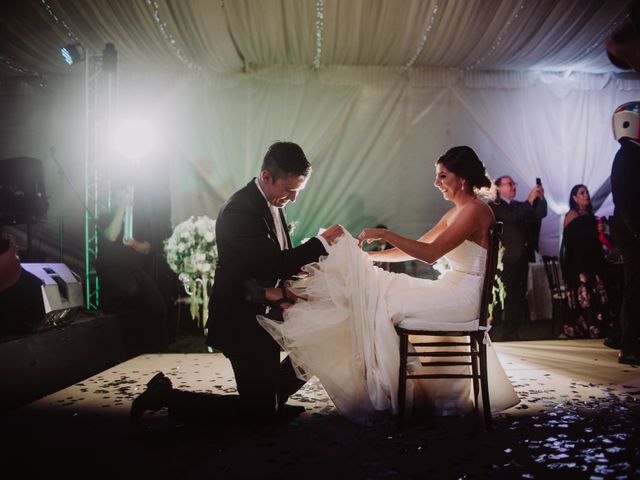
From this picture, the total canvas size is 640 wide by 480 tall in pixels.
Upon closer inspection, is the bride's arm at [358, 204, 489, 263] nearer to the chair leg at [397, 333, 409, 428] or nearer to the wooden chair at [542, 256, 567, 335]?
the chair leg at [397, 333, 409, 428]

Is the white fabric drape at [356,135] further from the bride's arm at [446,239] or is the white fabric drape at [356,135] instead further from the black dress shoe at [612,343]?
the bride's arm at [446,239]

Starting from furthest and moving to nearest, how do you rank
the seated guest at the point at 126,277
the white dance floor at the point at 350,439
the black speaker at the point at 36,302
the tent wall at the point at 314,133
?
1. the tent wall at the point at 314,133
2. the seated guest at the point at 126,277
3. the black speaker at the point at 36,302
4. the white dance floor at the point at 350,439

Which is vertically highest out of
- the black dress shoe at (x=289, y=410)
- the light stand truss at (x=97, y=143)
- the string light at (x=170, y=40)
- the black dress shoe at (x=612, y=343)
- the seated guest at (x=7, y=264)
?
the string light at (x=170, y=40)

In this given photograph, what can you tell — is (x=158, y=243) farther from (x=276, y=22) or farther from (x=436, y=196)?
(x=436, y=196)

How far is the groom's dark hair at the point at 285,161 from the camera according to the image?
3115 mm

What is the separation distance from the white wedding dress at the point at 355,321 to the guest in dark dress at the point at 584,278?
368 cm

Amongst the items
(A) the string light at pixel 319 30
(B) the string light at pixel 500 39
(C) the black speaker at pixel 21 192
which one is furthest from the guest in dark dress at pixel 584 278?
(C) the black speaker at pixel 21 192

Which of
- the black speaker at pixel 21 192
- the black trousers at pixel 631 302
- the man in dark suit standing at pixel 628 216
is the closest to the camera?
the man in dark suit standing at pixel 628 216

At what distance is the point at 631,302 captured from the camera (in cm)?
496

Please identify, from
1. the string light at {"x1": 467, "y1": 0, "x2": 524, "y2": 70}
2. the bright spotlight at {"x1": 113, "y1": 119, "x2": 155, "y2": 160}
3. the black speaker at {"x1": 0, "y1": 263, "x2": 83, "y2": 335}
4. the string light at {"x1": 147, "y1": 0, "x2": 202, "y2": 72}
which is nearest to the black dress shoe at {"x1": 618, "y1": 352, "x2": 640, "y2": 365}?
the string light at {"x1": 467, "y1": 0, "x2": 524, "y2": 70}

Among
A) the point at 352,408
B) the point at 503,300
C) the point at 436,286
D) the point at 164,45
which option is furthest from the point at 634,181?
the point at 164,45

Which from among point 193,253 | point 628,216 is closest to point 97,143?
point 193,253

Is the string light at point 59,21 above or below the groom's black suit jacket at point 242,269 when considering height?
above

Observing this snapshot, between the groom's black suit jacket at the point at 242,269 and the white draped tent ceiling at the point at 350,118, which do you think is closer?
the groom's black suit jacket at the point at 242,269
